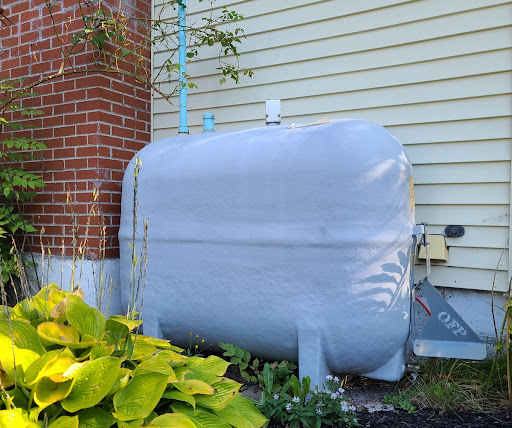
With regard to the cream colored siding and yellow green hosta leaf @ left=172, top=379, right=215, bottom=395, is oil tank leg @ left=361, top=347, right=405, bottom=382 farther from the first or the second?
yellow green hosta leaf @ left=172, top=379, right=215, bottom=395

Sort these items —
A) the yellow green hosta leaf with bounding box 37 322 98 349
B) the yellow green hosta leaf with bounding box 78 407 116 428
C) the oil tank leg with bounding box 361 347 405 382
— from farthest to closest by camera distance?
the oil tank leg with bounding box 361 347 405 382 < the yellow green hosta leaf with bounding box 37 322 98 349 < the yellow green hosta leaf with bounding box 78 407 116 428

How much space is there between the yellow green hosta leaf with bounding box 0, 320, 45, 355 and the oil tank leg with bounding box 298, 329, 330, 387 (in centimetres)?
123

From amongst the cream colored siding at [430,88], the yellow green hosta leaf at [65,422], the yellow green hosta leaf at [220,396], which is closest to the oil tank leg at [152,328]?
the yellow green hosta leaf at [220,396]

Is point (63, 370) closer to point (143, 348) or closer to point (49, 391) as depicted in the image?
point (49, 391)

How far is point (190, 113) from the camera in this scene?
12.0 feet

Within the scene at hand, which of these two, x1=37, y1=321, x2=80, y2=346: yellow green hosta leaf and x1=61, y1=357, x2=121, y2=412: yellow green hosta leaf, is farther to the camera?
x1=37, y1=321, x2=80, y2=346: yellow green hosta leaf

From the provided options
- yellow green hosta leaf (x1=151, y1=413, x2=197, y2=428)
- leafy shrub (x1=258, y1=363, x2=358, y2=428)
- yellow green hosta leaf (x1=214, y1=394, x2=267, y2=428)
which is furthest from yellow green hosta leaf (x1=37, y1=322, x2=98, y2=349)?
leafy shrub (x1=258, y1=363, x2=358, y2=428)

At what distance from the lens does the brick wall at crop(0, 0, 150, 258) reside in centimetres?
331

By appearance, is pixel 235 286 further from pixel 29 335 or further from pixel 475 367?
pixel 475 367

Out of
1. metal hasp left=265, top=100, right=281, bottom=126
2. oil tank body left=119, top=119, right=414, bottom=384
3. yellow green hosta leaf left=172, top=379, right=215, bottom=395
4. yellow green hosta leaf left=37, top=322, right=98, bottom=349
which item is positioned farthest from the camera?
metal hasp left=265, top=100, right=281, bottom=126

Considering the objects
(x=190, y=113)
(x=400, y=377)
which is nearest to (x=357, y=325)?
(x=400, y=377)

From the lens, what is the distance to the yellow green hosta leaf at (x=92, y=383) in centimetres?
140

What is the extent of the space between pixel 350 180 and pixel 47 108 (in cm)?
252

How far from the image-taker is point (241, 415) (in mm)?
1789
